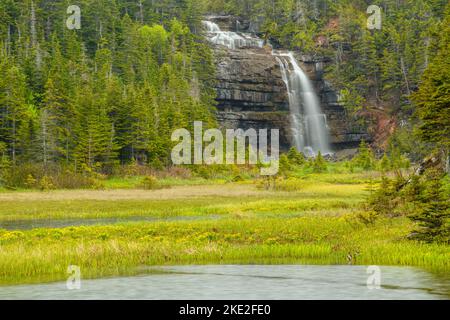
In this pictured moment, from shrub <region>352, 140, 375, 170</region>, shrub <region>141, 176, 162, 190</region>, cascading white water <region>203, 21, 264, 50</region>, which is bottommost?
shrub <region>141, 176, 162, 190</region>

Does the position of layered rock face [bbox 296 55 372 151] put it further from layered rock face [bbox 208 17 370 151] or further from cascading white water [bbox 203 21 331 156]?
→ cascading white water [bbox 203 21 331 156]

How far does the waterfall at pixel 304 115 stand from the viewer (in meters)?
115

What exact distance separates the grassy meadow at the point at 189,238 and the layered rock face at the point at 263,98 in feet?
230

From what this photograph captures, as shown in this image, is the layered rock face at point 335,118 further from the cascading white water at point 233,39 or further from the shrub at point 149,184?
the shrub at point 149,184

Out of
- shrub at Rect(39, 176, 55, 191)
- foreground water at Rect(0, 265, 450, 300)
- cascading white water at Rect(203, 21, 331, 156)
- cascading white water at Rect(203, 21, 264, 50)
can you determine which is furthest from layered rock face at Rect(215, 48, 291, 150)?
foreground water at Rect(0, 265, 450, 300)

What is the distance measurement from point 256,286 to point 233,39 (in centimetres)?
11481

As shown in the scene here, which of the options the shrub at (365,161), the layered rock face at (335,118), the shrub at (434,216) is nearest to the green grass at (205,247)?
the shrub at (434,216)

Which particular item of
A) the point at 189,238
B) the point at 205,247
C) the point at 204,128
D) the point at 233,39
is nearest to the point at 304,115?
the point at 233,39

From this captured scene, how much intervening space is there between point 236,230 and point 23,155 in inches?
1875

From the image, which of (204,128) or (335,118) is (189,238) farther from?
(335,118)

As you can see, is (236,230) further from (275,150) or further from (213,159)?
(275,150)

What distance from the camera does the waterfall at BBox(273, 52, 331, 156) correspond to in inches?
4513

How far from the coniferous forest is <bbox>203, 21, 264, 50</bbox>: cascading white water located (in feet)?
3.16

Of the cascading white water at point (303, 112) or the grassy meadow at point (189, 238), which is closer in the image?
the grassy meadow at point (189, 238)
